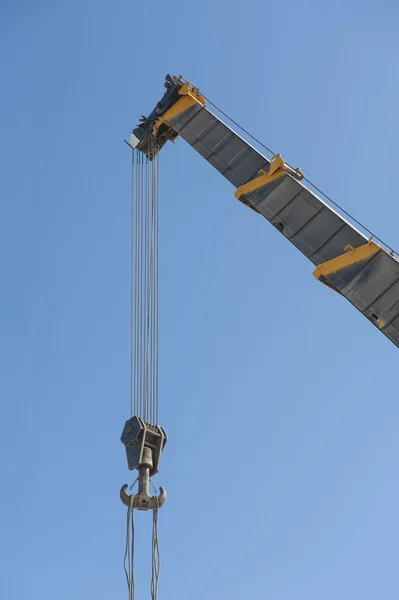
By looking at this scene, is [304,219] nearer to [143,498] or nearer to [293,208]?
[293,208]

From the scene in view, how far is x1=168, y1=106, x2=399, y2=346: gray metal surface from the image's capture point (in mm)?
13188

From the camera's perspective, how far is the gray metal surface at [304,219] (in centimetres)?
1319

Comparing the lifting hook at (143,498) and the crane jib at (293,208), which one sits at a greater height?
the crane jib at (293,208)

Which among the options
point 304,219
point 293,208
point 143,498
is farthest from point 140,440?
point 293,208

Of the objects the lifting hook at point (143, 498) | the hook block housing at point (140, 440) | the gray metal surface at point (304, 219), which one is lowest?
the lifting hook at point (143, 498)

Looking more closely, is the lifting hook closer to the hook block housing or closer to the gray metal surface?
the hook block housing

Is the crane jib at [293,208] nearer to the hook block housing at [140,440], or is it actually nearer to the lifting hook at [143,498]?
the hook block housing at [140,440]

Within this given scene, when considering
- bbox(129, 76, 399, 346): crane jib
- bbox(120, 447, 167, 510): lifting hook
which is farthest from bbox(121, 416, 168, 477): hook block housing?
bbox(129, 76, 399, 346): crane jib

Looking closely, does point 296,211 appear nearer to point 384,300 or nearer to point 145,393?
point 384,300

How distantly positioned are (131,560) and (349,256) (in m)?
6.58

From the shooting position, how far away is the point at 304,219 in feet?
47.6

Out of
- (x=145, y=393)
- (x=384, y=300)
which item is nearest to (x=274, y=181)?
(x=384, y=300)

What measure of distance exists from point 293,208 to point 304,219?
14.1 inches

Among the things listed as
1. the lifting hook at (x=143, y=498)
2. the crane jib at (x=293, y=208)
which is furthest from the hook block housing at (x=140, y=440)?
the crane jib at (x=293, y=208)
